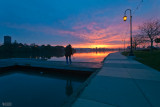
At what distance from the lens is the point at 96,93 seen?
2.71 metres

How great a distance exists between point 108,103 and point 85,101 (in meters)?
0.66

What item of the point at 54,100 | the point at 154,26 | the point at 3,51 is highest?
the point at 154,26

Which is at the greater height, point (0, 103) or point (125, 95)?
point (125, 95)

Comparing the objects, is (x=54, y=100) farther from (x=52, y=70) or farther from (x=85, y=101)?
(x=52, y=70)

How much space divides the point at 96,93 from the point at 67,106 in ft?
3.72

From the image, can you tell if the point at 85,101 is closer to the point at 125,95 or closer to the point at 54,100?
the point at 125,95

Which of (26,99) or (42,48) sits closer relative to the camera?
(26,99)

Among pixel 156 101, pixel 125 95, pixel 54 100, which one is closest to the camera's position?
pixel 156 101

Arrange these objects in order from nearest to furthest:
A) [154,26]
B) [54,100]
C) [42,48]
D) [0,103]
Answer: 1. [0,103]
2. [54,100]
3. [154,26]
4. [42,48]

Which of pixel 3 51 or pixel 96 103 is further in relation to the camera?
pixel 3 51

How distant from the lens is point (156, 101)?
2.23 m

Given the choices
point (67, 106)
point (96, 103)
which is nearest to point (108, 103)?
point (96, 103)

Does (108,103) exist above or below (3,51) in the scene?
below

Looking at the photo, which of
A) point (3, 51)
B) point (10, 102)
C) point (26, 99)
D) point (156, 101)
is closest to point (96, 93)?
point (156, 101)
